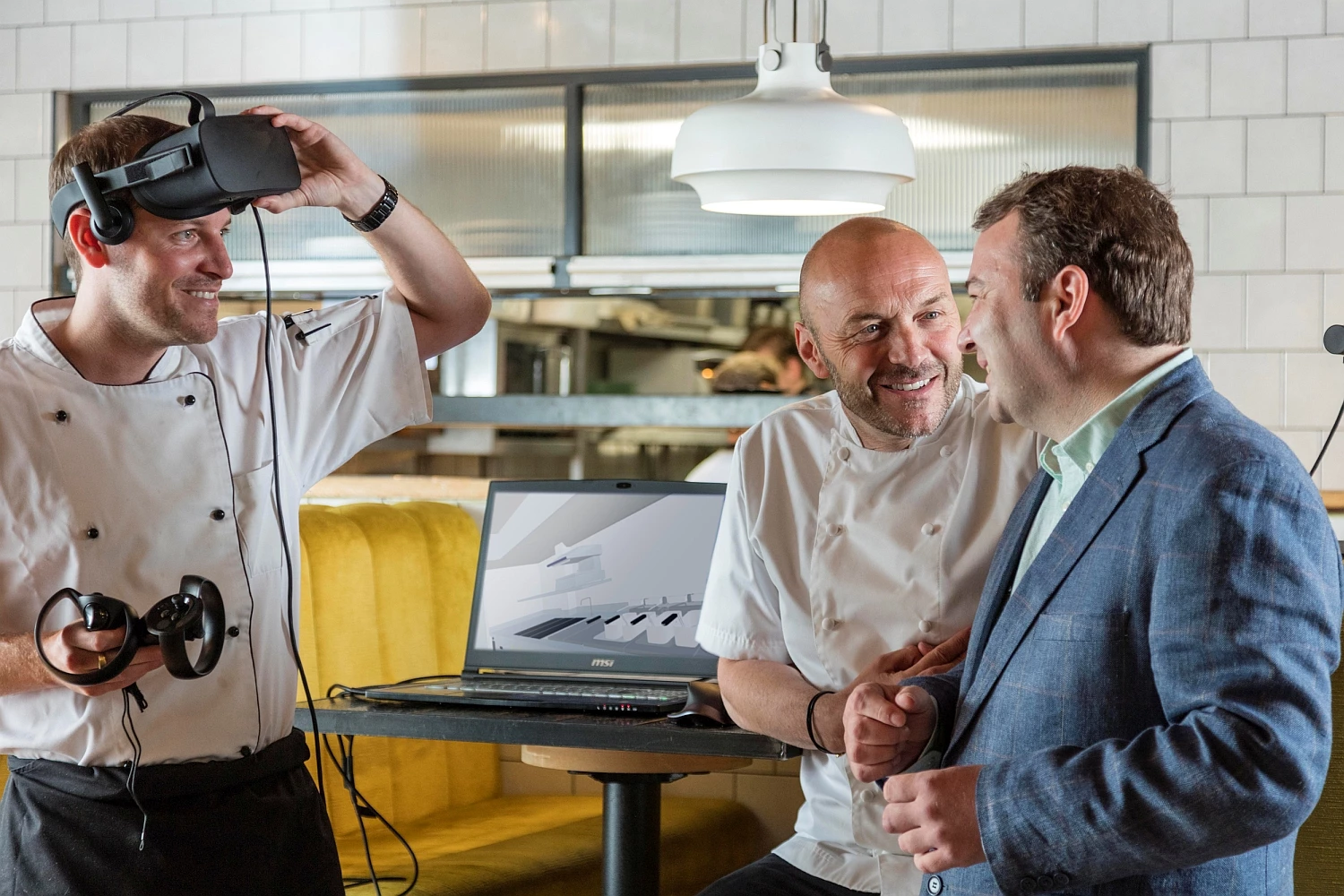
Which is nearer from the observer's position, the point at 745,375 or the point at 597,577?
the point at 597,577

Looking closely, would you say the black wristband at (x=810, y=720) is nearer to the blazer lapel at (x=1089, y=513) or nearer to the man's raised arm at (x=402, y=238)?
the blazer lapel at (x=1089, y=513)

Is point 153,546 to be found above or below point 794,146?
below

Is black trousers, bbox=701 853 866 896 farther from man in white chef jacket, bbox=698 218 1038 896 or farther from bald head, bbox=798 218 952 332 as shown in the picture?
bald head, bbox=798 218 952 332

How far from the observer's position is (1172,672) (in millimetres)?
1140

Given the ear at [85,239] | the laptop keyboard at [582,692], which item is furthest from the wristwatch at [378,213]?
the laptop keyboard at [582,692]

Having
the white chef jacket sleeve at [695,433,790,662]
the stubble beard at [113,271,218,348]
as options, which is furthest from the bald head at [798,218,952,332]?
the stubble beard at [113,271,218,348]

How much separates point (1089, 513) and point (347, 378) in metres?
1.01

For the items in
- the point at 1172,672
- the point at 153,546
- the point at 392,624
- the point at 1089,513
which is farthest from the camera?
the point at 392,624

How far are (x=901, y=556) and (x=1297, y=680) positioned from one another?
2.47 feet

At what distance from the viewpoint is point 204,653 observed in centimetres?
141

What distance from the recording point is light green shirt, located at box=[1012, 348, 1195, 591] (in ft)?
4.33

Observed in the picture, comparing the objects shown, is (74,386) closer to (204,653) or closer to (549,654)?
(204,653)

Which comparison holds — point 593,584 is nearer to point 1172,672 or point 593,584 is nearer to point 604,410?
point 604,410

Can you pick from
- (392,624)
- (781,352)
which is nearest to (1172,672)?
(392,624)
